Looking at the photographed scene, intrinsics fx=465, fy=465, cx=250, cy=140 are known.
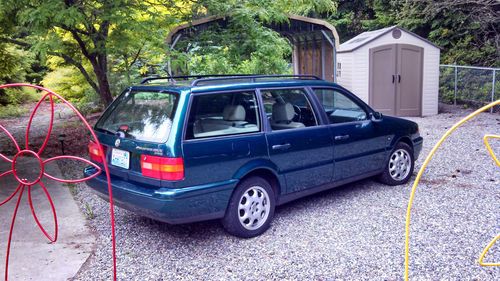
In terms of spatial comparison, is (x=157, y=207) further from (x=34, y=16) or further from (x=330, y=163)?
(x=34, y=16)

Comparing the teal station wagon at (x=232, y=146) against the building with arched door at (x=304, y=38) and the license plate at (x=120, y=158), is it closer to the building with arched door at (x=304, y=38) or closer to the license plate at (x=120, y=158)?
the license plate at (x=120, y=158)

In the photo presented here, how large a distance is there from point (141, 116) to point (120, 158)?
0.45m

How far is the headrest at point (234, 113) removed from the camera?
4.77 meters

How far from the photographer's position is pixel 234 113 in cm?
480

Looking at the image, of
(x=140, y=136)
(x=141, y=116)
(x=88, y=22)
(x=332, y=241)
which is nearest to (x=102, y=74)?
(x=88, y=22)

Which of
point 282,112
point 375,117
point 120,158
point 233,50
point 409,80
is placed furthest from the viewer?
point 409,80

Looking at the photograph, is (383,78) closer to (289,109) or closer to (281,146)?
(289,109)

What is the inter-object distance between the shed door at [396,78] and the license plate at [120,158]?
959 cm

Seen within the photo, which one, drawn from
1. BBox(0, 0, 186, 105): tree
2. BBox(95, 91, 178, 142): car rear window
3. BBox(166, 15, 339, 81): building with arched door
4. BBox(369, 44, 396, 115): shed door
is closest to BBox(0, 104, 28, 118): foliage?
BBox(0, 0, 186, 105): tree

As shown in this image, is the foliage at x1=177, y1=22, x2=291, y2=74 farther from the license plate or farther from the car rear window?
the license plate

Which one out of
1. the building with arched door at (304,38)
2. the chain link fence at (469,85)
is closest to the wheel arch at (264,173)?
the building with arched door at (304,38)

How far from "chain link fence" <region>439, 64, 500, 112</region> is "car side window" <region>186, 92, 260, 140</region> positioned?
34.6 ft

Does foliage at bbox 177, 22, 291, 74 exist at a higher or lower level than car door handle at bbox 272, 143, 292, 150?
higher

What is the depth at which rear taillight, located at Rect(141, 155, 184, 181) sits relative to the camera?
4000 millimetres
